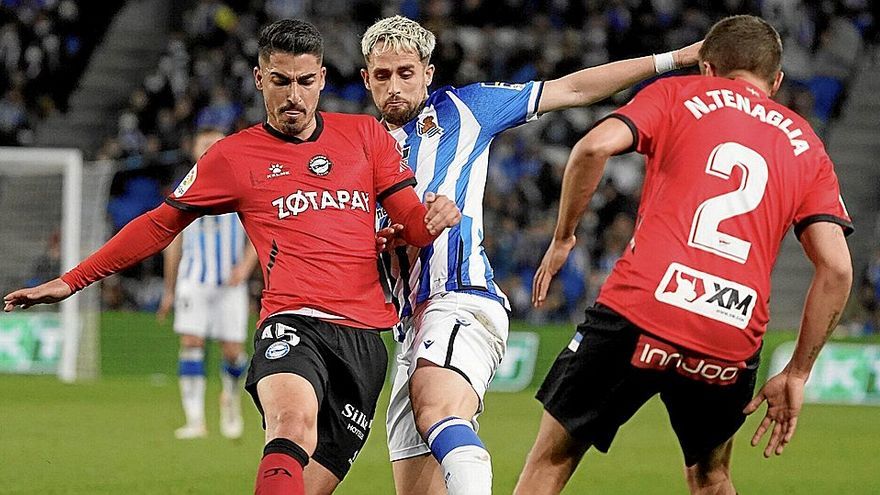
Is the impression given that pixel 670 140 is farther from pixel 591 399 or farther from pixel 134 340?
pixel 134 340

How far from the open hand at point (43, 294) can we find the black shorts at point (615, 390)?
190 cm

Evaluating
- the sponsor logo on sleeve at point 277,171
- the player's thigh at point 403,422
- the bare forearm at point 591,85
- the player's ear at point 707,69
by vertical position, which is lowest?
the player's thigh at point 403,422

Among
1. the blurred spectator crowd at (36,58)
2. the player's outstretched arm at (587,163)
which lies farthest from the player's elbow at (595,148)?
the blurred spectator crowd at (36,58)

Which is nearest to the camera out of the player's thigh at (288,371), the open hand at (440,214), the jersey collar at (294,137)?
the player's thigh at (288,371)

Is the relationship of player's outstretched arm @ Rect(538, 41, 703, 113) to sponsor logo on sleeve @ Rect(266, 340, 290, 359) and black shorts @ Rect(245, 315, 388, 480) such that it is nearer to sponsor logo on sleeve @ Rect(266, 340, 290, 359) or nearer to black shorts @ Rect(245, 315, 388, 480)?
black shorts @ Rect(245, 315, 388, 480)

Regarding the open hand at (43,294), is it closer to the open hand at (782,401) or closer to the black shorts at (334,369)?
the black shorts at (334,369)

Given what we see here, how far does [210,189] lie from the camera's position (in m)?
5.61

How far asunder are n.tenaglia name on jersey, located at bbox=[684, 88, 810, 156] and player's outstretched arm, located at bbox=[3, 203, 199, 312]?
201 centimetres

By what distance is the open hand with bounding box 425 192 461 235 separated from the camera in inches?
215

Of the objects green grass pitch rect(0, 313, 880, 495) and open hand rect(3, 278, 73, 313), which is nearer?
open hand rect(3, 278, 73, 313)

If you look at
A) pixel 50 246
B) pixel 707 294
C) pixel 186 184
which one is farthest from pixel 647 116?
pixel 50 246

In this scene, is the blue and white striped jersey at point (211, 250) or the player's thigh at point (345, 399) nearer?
the player's thigh at point (345, 399)

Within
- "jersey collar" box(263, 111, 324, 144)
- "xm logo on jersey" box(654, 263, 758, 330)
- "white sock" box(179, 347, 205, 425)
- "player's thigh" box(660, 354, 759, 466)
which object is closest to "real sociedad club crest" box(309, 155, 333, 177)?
"jersey collar" box(263, 111, 324, 144)

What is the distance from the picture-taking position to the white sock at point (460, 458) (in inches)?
206
